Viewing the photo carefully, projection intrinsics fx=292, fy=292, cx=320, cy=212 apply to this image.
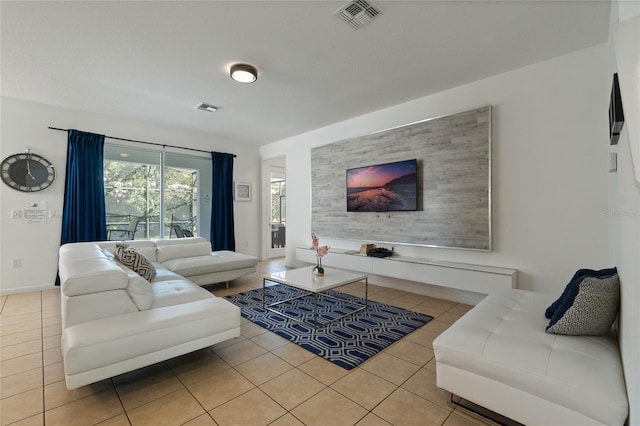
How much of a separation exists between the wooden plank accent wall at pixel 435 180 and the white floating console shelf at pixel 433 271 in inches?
11.9

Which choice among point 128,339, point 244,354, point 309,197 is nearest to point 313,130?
point 309,197

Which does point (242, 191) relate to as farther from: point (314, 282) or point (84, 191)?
point (314, 282)

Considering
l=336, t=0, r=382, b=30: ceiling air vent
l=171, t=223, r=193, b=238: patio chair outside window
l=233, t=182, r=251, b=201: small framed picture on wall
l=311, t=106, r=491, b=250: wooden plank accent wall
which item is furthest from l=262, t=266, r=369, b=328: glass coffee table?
l=233, t=182, r=251, b=201: small framed picture on wall

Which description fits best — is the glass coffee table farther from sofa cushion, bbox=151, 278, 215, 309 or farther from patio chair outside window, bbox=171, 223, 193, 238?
patio chair outside window, bbox=171, 223, 193, 238

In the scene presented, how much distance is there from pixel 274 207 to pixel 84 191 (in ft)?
12.7

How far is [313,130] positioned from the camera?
5.51 m

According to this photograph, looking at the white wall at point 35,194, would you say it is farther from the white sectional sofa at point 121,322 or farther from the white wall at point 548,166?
the white wall at point 548,166

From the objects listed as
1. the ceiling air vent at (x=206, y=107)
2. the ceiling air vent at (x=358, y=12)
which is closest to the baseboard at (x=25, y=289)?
the ceiling air vent at (x=206, y=107)

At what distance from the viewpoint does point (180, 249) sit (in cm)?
440

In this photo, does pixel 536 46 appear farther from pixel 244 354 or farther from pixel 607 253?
pixel 244 354

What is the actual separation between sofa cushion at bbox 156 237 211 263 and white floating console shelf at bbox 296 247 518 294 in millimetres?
2047

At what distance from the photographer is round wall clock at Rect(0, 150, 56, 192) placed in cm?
402

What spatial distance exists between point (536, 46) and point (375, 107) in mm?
1990

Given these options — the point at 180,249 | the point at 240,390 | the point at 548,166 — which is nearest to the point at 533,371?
the point at 240,390
